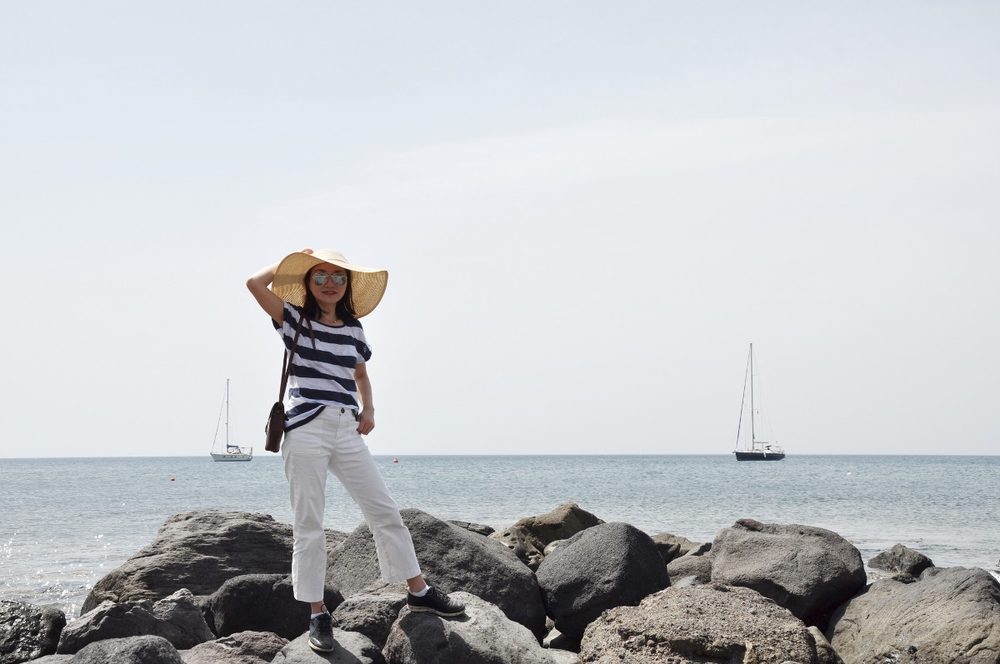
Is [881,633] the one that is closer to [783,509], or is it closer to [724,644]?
[724,644]

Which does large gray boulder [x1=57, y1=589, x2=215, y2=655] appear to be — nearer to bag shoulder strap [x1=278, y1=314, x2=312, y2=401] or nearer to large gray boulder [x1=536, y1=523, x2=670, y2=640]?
bag shoulder strap [x1=278, y1=314, x2=312, y2=401]

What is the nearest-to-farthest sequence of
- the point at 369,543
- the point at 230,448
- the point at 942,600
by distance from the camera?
the point at 942,600, the point at 369,543, the point at 230,448

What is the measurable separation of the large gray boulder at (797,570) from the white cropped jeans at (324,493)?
3577 mm

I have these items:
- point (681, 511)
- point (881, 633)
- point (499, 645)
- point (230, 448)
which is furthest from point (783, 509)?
point (230, 448)

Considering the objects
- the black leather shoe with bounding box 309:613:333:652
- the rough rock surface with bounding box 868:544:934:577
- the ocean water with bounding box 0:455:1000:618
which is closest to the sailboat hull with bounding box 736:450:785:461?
the ocean water with bounding box 0:455:1000:618

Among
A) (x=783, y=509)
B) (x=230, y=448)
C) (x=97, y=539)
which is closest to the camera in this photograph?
(x=97, y=539)

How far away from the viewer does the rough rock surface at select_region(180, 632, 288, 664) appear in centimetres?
535

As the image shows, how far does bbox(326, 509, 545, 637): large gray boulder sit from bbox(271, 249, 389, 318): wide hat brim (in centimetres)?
240

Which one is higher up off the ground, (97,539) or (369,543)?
(369,543)

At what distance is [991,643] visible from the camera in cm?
579

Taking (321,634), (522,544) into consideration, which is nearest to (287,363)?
(321,634)

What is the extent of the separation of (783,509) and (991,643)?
25999 mm

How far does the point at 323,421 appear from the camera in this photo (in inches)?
201

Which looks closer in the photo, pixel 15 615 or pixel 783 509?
pixel 15 615
